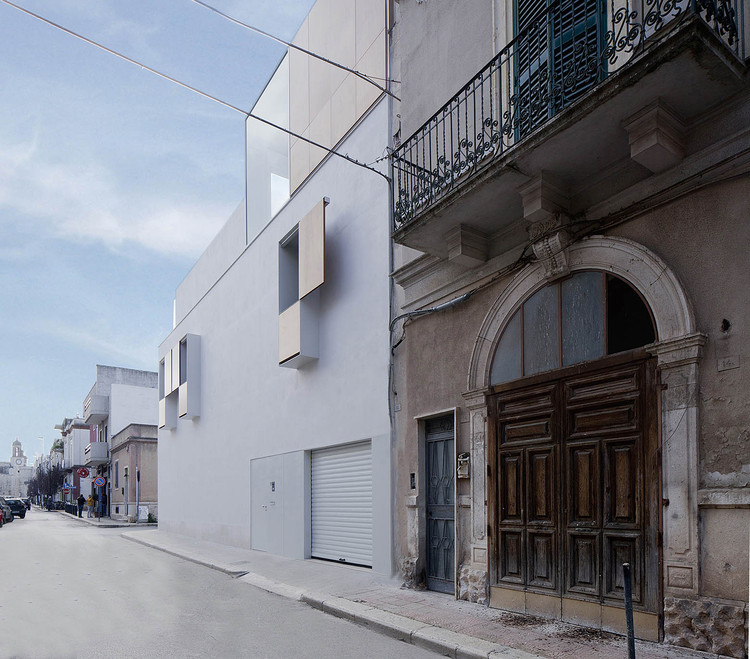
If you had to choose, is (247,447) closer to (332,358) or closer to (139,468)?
(332,358)

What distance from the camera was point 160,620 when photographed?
8.46 meters

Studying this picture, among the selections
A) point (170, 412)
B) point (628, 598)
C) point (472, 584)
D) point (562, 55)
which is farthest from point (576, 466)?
point (170, 412)

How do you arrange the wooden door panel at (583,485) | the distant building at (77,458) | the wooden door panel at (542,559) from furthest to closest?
the distant building at (77,458) → the wooden door panel at (542,559) → the wooden door panel at (583,485)

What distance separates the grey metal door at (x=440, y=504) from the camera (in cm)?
979

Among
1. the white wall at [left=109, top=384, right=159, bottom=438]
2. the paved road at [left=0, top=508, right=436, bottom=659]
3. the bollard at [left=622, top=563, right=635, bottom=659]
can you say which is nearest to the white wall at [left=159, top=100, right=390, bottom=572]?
the paved road at [left=0, top=508, right=436, bottom=659]

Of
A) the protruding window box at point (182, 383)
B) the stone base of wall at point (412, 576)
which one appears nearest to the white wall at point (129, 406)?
the protruding window box at point (182, 383)

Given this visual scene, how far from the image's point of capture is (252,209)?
19516 millimetres

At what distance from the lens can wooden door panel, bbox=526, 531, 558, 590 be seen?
25.2 ft

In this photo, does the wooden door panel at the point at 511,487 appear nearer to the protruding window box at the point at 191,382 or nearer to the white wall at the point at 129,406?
the protruding window box at the point at 191,382

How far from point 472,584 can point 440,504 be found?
1.48 meters

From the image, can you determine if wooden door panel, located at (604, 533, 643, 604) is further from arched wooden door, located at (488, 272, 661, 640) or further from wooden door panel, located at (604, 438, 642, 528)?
wooden door panel, located at (604, 438, 642, 528)

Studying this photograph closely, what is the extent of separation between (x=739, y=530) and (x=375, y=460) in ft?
21.9

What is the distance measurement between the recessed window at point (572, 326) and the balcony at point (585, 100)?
3.30 ft

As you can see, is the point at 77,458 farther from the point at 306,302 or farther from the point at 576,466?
the point at 576,466
